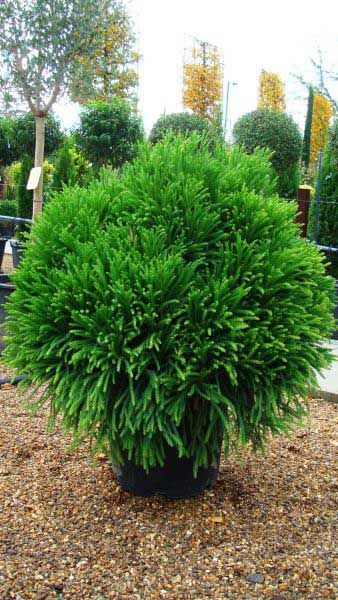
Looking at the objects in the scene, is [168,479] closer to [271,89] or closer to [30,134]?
[30,134]

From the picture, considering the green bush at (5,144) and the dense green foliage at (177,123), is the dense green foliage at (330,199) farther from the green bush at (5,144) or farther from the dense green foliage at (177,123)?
the green bush at (5,144)

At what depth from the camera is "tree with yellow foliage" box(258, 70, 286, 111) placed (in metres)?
30.8

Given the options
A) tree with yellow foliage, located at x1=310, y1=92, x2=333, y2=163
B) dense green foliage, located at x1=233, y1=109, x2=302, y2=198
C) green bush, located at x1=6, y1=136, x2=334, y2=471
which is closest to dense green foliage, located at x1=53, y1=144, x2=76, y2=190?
dense green foliage, located at x1=233, y1=109, x2=302, y2=198

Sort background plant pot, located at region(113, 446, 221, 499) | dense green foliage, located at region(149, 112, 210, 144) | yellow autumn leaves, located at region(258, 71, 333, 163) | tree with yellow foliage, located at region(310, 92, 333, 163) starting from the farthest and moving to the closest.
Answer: yellow autumn leaves, located at region(258, 71, 333, 163)
tree with yellow foliage, located at region(310, 92, 333, 163)
dense green foliage, located at region(149, 112, 210, 144)
background plant pot, located at region(113, 446, 221, 499)

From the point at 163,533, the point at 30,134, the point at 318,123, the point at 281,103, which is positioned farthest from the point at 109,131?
the point at 281,103

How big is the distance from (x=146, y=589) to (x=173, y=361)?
2.34 feet

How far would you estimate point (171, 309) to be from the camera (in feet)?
6.62

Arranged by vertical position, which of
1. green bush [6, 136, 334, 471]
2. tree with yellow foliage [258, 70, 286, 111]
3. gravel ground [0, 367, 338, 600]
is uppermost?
tree with yellow foliage [258, 70, 286, 111]

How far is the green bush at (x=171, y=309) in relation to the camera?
6.51 feet

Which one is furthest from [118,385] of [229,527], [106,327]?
[229,527]

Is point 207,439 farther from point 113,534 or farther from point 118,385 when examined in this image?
point 113,534

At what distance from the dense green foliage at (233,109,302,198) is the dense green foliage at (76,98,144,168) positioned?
2.02m

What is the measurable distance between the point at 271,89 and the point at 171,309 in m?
31.2

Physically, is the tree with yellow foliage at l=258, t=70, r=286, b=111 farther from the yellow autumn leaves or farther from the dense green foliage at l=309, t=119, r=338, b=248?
the dense green foliage at l=309, t=119, r=338, b=248
